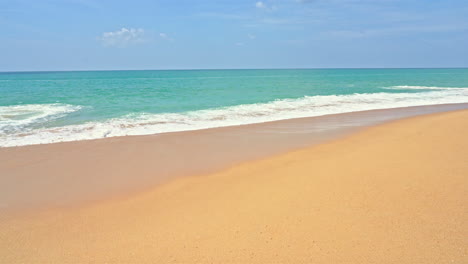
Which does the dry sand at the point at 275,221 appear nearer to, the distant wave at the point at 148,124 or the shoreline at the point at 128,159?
the shoreline at the point at 128,159

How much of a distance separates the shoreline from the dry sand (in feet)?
1.71

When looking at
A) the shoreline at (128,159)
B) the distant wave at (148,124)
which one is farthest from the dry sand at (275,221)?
the distant wave at (148,124)

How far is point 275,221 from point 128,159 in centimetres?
459

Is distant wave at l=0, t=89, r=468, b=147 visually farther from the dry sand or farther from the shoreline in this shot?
the dry sand

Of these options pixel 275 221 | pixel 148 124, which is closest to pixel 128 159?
pixel 275 221

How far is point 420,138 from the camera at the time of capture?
845cm

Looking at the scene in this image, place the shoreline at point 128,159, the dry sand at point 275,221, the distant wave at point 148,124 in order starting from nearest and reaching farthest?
the dry sand at point 275,221 < the shoreline at point 128,159 < the distant wave at point 148,124

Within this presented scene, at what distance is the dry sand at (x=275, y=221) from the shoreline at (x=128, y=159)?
0.52 metres

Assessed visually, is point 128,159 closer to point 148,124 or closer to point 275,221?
point 275,221

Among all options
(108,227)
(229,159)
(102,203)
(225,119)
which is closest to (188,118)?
(225,119)

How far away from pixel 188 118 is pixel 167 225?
9723 millimetres

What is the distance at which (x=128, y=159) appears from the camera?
7.23 metres

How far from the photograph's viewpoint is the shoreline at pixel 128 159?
530cm

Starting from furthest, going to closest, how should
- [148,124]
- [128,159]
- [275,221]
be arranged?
1. [148,124]
2. [128,159]
3. [275,221]
